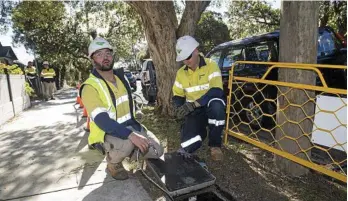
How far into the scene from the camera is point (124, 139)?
3.07 m

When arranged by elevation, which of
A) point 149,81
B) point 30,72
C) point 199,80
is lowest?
point 149,81

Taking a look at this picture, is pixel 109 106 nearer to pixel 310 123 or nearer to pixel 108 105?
pixel 108 105

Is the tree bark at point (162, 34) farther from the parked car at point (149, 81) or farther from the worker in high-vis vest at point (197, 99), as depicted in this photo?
the parked car at point (149, 81)

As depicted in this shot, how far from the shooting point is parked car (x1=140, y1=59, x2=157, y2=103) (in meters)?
9.80

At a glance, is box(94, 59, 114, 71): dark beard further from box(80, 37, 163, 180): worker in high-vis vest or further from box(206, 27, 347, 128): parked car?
box(206, 27, 347, 128): parked car

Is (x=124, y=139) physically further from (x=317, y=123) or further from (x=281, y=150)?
(x=317, y=123)

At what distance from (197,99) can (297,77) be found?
3.88 feet

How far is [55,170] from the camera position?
3756 millimetres

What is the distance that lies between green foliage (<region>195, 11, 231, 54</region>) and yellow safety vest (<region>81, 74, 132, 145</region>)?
2088 cm

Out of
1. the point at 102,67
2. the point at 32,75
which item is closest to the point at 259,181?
the point at 102,67

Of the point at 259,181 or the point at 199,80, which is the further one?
the point at 199,80

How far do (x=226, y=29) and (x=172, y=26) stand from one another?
19.9 meters

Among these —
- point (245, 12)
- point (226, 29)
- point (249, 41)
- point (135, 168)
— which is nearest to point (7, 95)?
point (135, 168)

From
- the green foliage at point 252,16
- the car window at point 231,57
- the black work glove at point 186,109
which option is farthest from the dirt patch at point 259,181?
the green foliage at point 252,16
